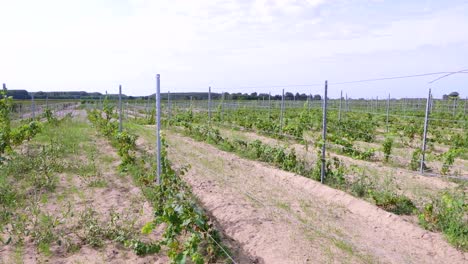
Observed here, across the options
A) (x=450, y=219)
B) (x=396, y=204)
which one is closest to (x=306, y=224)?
(x=396, y=204)

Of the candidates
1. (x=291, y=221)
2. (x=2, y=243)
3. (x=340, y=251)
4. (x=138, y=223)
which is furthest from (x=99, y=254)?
(x=340, y=251)

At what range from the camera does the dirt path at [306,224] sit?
4.11m

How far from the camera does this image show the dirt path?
4.11 m

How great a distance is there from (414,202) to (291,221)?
95.3 inches

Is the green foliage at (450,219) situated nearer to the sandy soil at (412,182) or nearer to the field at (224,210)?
the field at (224,210)

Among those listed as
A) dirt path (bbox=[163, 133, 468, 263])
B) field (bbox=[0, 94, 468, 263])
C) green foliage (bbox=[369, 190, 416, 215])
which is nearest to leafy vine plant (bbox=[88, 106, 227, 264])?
field (bbox=[0, 94, 468, 263])

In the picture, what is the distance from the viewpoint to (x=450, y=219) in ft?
15.9

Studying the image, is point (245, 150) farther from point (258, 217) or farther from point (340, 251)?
point (340, 251)

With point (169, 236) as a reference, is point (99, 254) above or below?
below

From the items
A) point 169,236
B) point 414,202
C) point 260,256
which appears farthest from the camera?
point 414,202

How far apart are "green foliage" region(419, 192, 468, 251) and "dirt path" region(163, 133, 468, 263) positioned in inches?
5.1

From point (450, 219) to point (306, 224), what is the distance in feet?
6.10

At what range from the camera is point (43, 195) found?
239 inches

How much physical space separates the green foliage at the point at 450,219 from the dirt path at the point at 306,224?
13cm
